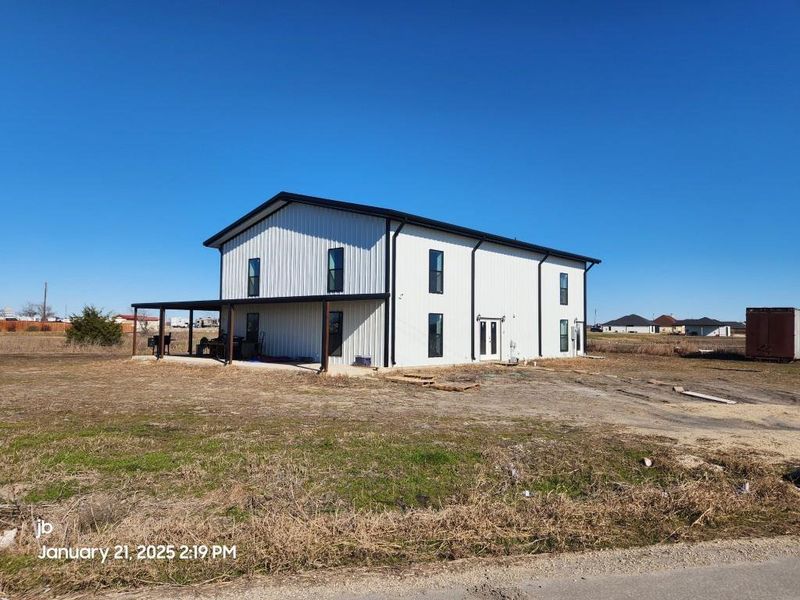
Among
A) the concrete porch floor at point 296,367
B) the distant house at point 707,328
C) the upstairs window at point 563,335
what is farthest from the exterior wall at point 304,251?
the distant house at point 707,328

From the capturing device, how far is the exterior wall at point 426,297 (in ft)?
70.7

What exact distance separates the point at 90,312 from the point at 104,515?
36397 mm

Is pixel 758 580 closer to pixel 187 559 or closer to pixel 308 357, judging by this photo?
pixel 187 559

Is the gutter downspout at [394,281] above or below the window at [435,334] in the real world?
above

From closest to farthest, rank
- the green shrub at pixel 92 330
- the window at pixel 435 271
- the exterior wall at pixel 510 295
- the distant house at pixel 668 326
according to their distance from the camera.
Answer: the window at pixel 435 271
the exterior wall at pixel 510 295
the green shrub at pixel 92 330
the distant house at pixel 668 326

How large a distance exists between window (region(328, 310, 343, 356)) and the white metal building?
48 millimetres

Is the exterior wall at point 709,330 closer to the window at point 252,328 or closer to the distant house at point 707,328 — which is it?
the distant house at point 707,328

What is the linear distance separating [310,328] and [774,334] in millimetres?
25671

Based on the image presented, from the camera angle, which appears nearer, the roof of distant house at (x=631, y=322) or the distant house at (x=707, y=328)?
the distant house at (x=707, y=328)

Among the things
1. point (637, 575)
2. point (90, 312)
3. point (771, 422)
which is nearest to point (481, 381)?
point (771, 422)

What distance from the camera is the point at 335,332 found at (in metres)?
22.9

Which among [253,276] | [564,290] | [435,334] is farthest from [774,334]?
[253,276]

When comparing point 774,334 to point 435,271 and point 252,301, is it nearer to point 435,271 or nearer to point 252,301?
point 435,271

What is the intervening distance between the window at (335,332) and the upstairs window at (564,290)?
1474cm
